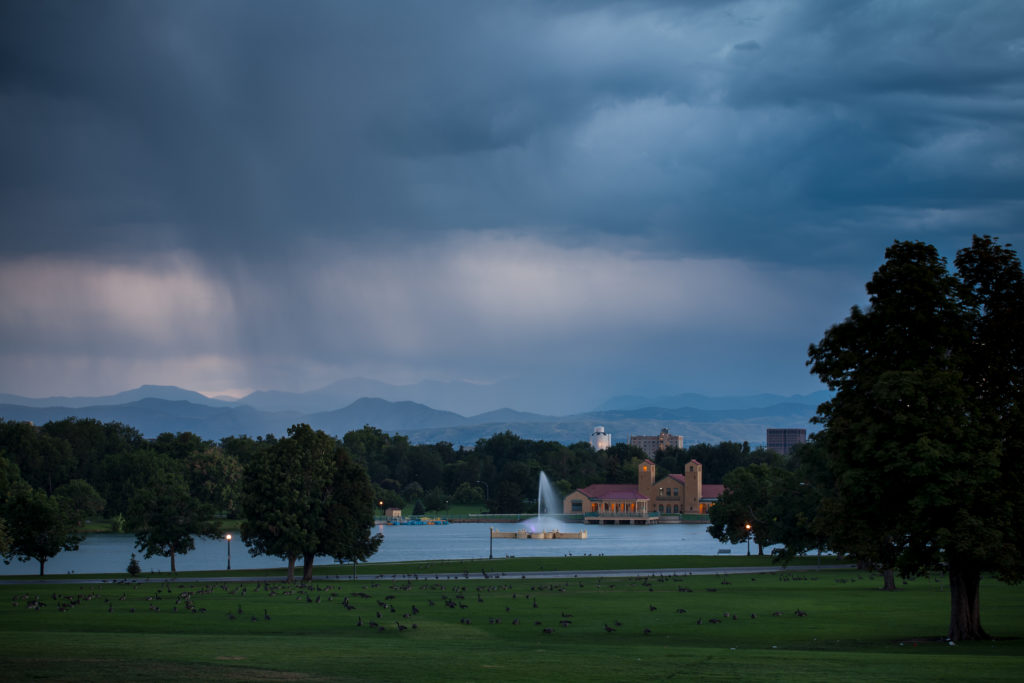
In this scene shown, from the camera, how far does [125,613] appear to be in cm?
4088

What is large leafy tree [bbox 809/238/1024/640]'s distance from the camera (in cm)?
2855

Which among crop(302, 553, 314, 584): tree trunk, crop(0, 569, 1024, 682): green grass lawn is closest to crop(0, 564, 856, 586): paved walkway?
crop(302, 553, 314, 584): tree trunk

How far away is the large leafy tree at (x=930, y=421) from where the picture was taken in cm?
2855

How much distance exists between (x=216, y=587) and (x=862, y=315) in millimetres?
42517

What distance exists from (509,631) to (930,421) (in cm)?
1682

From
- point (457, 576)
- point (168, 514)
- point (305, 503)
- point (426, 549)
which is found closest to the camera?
point (305, 503)

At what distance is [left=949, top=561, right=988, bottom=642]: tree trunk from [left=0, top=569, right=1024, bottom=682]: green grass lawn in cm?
79

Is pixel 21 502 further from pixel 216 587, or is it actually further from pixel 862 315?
pixel 862 315

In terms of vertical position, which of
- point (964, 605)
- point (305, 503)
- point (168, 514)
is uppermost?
point (305, 503)

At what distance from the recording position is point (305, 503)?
66.3m

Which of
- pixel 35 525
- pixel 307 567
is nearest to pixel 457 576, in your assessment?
pixel 307 567

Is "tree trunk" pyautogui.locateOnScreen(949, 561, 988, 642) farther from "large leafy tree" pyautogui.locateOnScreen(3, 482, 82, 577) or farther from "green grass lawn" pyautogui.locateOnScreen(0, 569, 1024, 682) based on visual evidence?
"large leafy tree" pyautogui.locateOnScreen(3, 482, 82, 577)

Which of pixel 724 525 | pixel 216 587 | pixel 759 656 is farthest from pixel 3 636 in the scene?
pixel 724 525

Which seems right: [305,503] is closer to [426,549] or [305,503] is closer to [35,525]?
[35,525]
